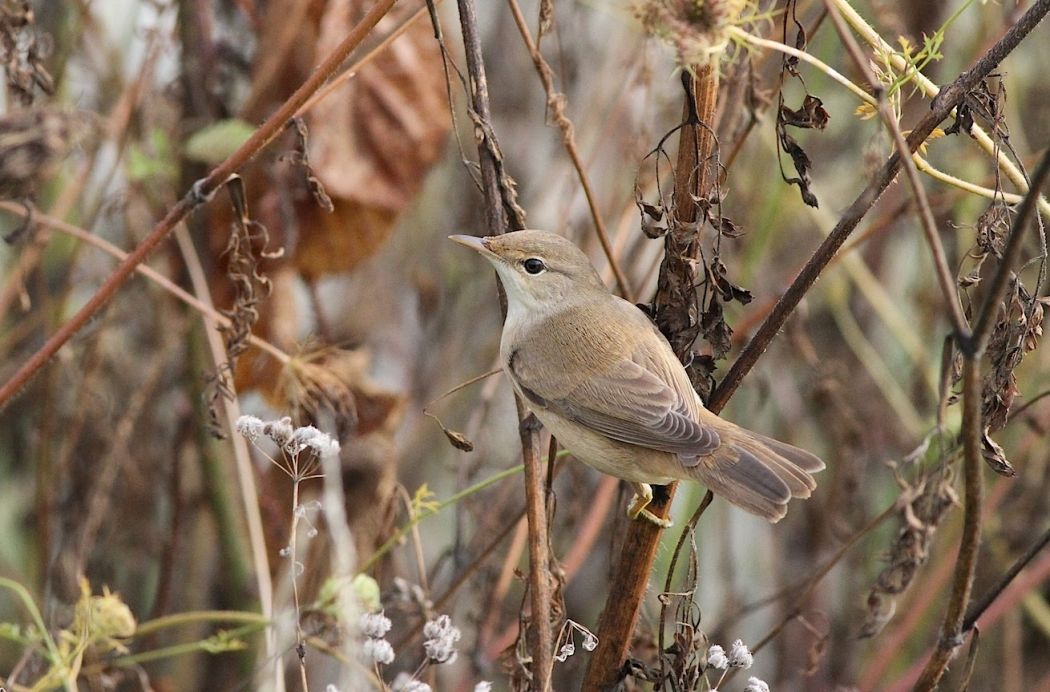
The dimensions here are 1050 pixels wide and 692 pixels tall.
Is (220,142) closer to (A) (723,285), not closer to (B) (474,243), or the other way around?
(B) (474,243)

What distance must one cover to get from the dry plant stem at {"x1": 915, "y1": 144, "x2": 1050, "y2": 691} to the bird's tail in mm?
430

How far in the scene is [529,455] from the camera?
7.00 ft

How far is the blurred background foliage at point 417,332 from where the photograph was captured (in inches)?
124

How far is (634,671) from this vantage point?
2188 millimetres

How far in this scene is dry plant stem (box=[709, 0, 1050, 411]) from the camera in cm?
187

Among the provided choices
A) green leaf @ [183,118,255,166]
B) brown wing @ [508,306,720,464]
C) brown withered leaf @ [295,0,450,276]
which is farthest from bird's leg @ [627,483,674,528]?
green leaf @ [183,118,255,166]

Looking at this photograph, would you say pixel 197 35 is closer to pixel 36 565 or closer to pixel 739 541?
pixel 36 565

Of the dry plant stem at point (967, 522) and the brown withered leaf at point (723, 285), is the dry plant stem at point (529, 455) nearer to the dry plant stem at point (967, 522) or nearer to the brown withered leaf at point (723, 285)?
the brown withered leaf at point (723, 285)

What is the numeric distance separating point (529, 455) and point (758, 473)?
568 mm

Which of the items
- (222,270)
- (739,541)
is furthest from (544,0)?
(739,541)

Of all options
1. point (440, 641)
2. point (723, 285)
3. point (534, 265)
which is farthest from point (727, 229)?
point (440, 641)

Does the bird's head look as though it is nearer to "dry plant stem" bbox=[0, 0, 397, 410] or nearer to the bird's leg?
the bird's leg

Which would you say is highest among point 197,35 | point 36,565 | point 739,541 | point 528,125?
point 197,35

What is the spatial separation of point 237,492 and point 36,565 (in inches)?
27.9
